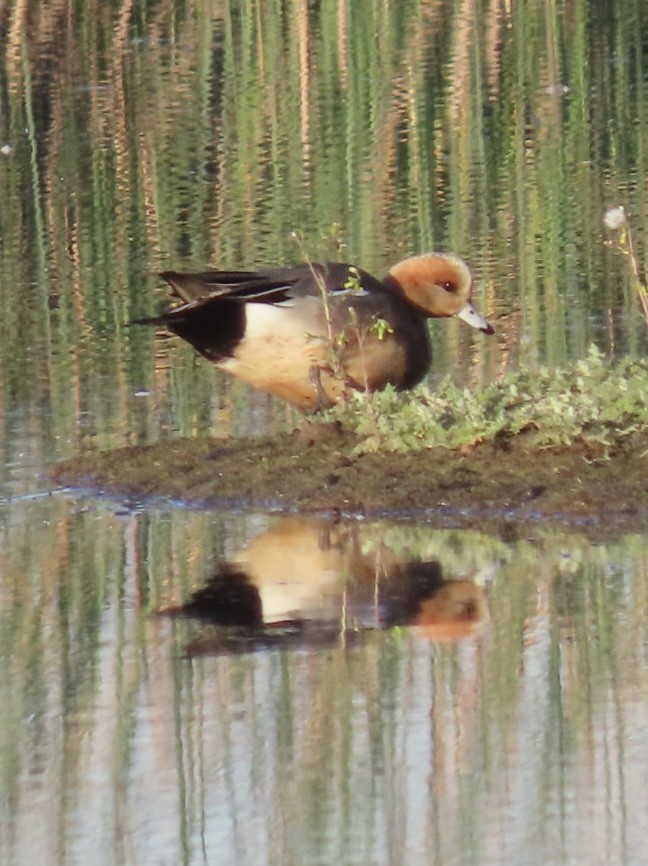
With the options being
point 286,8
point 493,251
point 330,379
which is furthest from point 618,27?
point 330,379

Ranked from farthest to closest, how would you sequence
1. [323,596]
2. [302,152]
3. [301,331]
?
[302,152], [301,331], [323,596]

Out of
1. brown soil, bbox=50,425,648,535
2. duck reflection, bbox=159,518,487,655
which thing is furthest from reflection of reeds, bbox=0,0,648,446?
duck reflection, bbox=159,518,487,655

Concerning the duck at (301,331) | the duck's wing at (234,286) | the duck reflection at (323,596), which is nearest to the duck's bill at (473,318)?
the duck at (301,331)

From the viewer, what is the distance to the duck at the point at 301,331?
701cm

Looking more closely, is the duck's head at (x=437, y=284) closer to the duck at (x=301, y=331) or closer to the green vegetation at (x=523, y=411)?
the duck at (x=301, y=331)

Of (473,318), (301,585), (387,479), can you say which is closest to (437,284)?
(473,318)

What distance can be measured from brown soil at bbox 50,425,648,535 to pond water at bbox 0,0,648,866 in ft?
0.42

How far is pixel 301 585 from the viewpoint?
17.7 feet

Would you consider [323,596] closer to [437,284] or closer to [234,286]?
[234,286]

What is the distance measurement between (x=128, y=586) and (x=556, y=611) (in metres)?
1.08

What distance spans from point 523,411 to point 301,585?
4.17ft

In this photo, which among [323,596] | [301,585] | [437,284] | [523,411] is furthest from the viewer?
[437,284]

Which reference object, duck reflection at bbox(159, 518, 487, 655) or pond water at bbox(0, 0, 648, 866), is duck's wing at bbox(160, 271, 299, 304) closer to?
pond water at bbox(0, 0, 648, 866)

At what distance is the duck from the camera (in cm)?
701
